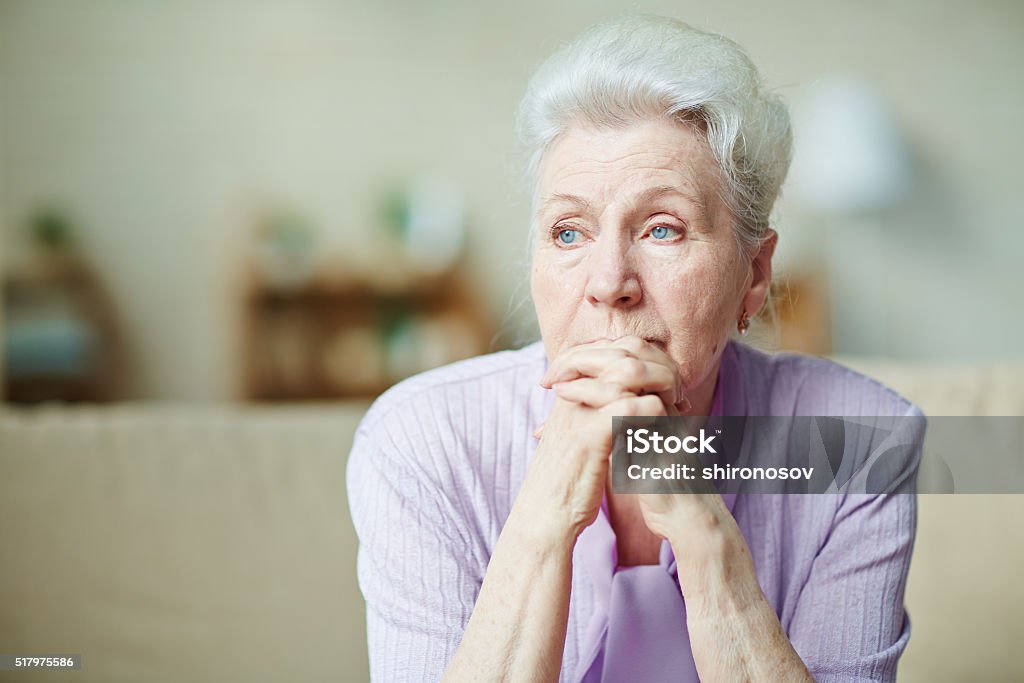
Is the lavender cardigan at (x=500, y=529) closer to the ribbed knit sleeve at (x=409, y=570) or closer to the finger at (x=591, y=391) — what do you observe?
the ribbed knit sleeve at (x=409, y=570)

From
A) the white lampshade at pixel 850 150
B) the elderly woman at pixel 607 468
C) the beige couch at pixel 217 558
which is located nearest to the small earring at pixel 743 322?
the elderly woman at pixel 607 468

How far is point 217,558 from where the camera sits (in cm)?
176

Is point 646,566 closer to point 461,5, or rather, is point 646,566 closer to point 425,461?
point 425,461

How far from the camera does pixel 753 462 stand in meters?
1.38

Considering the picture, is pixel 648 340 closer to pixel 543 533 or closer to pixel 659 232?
pixel 659 232

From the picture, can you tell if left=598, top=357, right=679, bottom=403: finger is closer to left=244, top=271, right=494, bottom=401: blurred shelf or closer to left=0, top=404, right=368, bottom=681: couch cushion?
left=0, top=404, right=368, bottom=681: couch cushion

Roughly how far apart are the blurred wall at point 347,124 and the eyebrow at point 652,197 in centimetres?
361

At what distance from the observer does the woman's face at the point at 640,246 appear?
1.16 meters

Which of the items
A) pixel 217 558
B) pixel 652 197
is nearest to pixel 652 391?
pixel 652 197

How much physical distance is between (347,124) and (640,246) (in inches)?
155

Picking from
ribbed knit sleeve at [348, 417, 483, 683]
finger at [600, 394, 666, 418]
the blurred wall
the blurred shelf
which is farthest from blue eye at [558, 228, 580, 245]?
the blurred wall

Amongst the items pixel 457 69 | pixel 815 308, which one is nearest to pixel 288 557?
pixel 815 308

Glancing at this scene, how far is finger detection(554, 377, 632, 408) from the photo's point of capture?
1.08 meters

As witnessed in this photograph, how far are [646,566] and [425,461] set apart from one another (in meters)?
0.33
